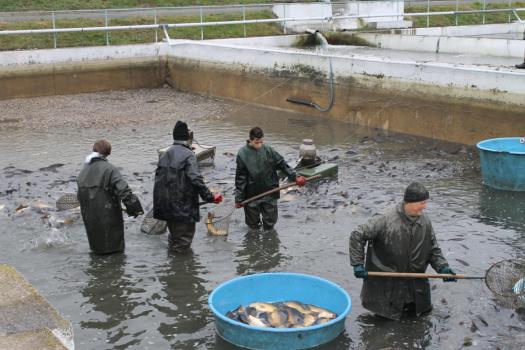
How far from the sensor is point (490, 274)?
7.11m

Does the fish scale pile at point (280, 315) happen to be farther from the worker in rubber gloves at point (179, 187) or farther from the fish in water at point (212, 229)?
the fish in water at point (212, 229)

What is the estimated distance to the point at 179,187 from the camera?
342 inches

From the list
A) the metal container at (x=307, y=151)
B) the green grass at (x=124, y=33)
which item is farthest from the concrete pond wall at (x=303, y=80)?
the metal container at (x=307, y=151)

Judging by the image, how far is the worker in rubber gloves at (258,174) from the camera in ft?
31.5

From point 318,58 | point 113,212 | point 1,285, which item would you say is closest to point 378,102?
point 318,58

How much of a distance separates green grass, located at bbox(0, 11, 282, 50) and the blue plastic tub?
61.1 feet

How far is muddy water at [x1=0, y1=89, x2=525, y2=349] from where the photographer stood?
702 centimetres

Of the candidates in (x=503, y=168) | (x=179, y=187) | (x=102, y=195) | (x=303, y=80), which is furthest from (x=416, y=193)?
(x=303, y=80)

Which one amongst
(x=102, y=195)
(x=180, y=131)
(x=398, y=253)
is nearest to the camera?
(x=398, y=253)

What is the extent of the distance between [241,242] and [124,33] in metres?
18.9

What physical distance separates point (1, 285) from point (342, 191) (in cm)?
653

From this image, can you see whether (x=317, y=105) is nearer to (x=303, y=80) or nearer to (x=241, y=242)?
(x=303, y=80)

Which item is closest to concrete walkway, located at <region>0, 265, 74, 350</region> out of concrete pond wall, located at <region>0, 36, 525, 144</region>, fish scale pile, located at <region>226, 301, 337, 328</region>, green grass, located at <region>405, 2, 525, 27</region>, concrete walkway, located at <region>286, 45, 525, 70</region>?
fish scale pile, located at <region>226, 301, 337, 328</region>

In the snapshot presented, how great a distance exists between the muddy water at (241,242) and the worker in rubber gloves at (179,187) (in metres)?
0.62
